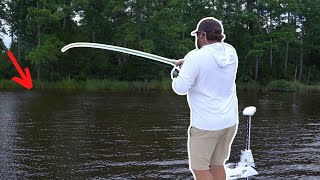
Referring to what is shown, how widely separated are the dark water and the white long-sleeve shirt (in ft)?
13.3

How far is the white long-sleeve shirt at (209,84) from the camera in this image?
352 cm

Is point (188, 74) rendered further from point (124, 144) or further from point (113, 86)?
point (113, 86)

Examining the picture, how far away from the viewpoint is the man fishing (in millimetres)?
3535

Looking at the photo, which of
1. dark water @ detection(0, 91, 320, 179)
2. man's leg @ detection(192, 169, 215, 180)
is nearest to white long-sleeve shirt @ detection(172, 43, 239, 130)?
man's leg @ detection(192, 169, 215, 180)

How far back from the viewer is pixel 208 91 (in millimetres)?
3607

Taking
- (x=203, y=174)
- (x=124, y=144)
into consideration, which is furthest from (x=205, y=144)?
(x=124, y=144)

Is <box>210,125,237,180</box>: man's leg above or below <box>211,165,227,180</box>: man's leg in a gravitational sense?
above

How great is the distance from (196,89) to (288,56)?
162ft

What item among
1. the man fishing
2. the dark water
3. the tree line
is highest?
the tree line

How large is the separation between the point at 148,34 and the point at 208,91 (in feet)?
128

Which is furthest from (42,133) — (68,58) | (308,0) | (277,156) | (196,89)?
(308,0)

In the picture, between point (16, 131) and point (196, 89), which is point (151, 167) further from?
point (16, 131)

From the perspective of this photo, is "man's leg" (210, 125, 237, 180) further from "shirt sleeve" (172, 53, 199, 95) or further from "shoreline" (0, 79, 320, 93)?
"shoreline" (0, 79, 320, 93)

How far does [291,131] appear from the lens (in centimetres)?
1344
